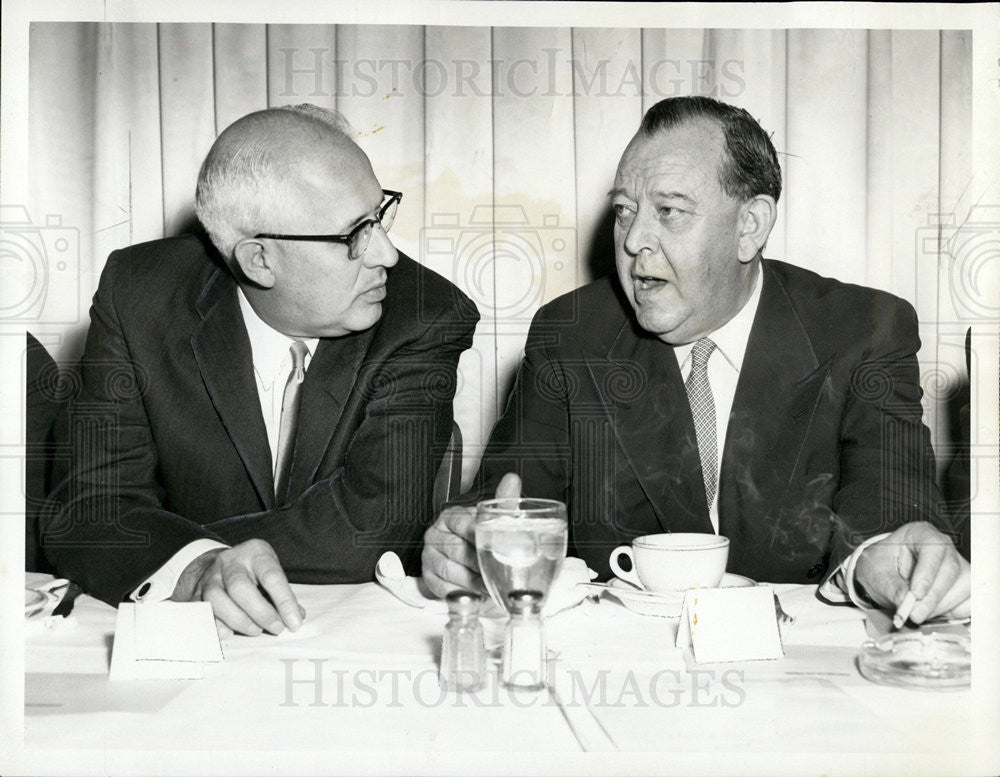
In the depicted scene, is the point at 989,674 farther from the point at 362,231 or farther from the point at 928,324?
the point at 362,231

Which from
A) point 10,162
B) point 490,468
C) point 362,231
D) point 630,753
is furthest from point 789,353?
point 10,162

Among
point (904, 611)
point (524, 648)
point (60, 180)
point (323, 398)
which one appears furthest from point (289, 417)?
point (904, 611)

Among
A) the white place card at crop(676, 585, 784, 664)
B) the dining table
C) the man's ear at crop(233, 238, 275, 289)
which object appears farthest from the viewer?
the man's ear at crop(233, 238, 275, 289)

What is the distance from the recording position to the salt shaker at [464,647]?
101cm

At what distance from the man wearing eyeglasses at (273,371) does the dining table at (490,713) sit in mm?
336

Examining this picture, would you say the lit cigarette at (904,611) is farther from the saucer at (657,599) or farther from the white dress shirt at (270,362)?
the white dress shirt at (270,362)

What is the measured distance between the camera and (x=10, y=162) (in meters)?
1.40

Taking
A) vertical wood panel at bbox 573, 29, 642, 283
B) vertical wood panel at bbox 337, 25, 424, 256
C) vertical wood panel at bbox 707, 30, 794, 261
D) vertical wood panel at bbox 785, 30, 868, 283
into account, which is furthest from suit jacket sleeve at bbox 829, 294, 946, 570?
vertical wood panel at bbox 337, 25, 424, 256

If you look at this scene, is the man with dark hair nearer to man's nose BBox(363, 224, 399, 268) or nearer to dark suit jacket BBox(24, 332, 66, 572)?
man's nose BBox(363, 224, 399, 268)

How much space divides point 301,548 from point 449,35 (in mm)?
822

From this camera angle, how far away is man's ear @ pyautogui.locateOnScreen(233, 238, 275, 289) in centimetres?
153

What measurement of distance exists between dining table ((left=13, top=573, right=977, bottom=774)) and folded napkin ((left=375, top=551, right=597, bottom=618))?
52 mm

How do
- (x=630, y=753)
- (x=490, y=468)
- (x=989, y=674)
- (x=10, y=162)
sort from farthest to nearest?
(x=490, y=468)
(x=10, y=162)
(x=989, y=674)
(x=630, y=753)

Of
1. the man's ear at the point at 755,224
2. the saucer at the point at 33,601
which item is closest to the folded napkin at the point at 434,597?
the saucer at the point at 33,601
